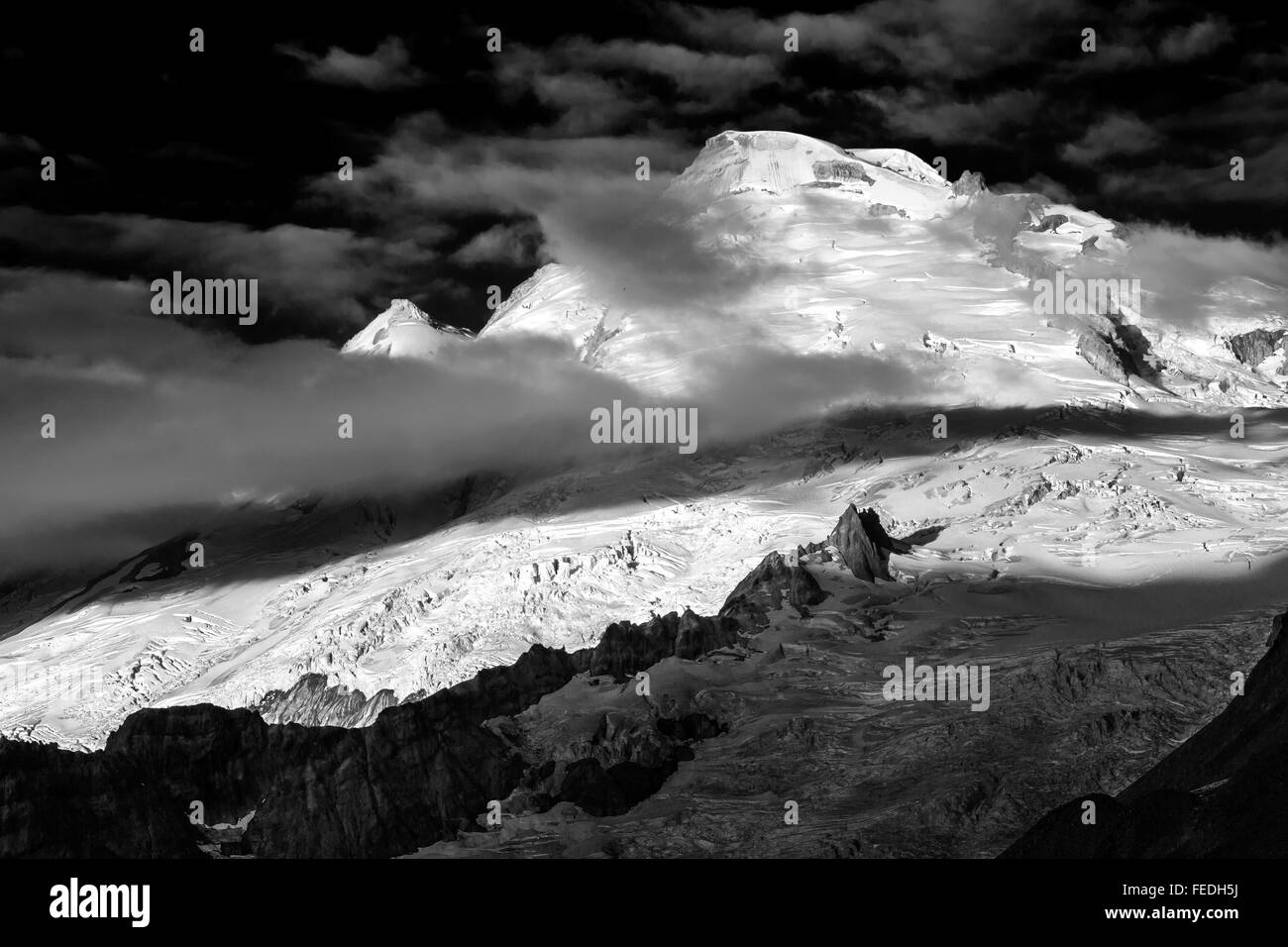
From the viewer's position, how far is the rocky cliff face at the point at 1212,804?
5541 inches

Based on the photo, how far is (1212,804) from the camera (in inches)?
5817

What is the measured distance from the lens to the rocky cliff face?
462 feet
